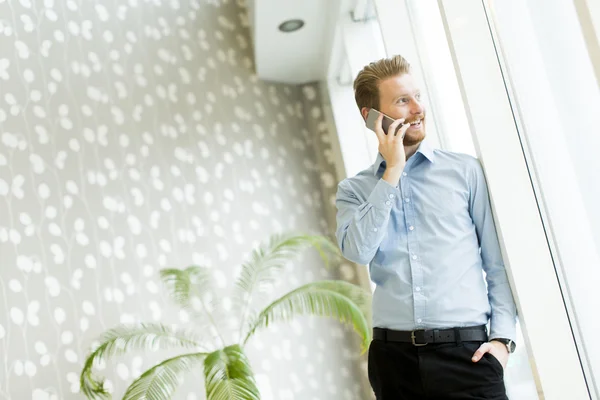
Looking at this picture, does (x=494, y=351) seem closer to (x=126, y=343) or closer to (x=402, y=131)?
(x=402, y=131)

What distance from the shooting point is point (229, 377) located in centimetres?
345

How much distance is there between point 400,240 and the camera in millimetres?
1997

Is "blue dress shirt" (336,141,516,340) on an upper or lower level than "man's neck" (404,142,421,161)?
lower

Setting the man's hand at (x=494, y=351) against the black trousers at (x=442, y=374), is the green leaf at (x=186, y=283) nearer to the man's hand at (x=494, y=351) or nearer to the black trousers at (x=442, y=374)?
the black trousers at (x=442, y=374)

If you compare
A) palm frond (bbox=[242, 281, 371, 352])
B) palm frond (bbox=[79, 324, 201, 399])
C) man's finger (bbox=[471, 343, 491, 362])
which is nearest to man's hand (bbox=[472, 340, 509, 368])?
man's finger (bbox=[471, 343, 491, 362])

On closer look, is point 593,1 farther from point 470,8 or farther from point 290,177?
point 290,177

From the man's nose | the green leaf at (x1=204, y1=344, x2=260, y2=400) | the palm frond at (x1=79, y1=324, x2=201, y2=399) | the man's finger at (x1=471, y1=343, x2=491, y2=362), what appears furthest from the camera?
the palm frond at (x1=79, y1=324, x2=201, y2=399)

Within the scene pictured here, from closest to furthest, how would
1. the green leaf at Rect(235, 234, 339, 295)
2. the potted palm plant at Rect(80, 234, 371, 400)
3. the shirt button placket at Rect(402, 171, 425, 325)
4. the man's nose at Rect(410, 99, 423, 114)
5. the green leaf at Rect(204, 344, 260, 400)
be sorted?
the shirt button placket at Rect(402, 171, 425, 325), the man's nose at Rect(410, 99, 423, 114), the green leaf at Rect(204, 344, 260, 400), the potted palm plant at Rect(80, 234, 371, 400), the green leaf at Rect(235, 234, 339, 295)

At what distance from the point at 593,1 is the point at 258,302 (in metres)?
3.48

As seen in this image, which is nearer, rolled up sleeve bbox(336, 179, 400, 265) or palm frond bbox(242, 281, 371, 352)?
rolled up sleeve bbox(336, 179, 400, 265)

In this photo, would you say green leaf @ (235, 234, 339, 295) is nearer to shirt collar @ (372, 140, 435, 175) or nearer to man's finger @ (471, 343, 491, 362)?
shirt collar @ (372, 140, 435, 175)

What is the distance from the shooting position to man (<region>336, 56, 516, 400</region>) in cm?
182

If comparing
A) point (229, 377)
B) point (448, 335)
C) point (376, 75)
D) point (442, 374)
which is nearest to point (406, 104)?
point (376, 75)

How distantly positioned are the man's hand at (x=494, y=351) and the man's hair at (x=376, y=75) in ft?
2.58
